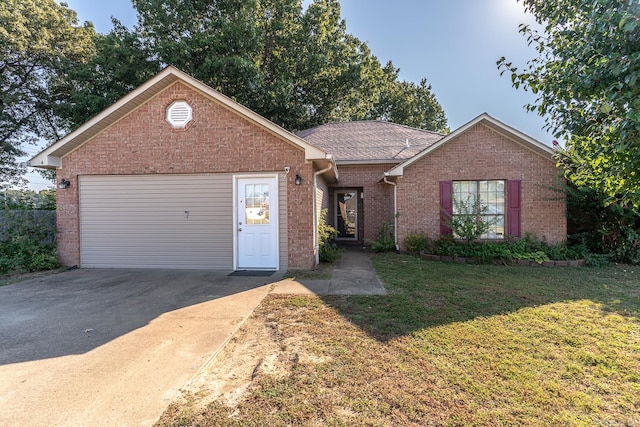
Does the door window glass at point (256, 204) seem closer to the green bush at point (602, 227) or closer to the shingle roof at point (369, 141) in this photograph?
the shingle roof at point (369, 141)

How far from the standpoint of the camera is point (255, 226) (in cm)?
766

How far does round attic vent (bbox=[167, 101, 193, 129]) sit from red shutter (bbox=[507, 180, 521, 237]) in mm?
9230

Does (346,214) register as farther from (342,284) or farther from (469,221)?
(342,284)

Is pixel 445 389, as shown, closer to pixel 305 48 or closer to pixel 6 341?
pixel 6 341

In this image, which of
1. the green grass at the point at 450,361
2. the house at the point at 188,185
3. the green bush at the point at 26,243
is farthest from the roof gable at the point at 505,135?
the green bush at the point at 26,243

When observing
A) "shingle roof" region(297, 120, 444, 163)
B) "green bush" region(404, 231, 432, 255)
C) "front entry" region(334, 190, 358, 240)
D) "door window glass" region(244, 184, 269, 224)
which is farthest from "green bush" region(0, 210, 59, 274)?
"green bush" region(404, 231, 432, 255)

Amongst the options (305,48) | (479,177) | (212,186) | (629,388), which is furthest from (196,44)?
(629,388)

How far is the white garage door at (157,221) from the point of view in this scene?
7.73 meters

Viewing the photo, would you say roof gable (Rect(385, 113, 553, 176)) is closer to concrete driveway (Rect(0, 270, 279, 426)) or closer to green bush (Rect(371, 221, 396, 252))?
green bush (Rect(371, 221, 396, 252))

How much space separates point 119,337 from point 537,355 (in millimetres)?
4809

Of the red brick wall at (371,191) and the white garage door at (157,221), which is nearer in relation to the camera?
the white garage door at (157,221)

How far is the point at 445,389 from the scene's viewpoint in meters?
2.65

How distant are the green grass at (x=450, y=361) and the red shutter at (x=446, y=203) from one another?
4087 mm

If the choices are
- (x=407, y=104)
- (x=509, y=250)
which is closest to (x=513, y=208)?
(x=509, y=250)
